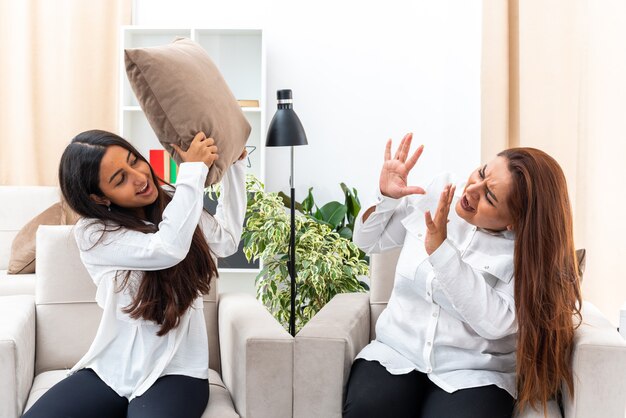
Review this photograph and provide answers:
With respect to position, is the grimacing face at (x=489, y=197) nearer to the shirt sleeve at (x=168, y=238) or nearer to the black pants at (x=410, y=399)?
the black pants at (x=410, y=399)

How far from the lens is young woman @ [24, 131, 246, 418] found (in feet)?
5.97

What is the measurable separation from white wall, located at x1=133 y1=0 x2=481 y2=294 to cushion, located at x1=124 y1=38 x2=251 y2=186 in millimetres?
2489

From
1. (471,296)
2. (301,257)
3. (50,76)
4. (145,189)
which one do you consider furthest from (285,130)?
(50,76)

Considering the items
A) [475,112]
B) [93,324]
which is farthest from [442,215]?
[475,112]

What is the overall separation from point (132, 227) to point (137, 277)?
120mm

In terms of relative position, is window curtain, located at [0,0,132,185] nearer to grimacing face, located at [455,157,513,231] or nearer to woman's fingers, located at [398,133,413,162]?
woman's fingers, located at [398,133,413,162]

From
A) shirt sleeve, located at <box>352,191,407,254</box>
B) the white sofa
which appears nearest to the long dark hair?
shirt sleeve, located at <box>352,191,407,254</box>

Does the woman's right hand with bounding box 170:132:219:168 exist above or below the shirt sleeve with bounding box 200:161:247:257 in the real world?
above

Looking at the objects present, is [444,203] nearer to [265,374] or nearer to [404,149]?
[404,149]

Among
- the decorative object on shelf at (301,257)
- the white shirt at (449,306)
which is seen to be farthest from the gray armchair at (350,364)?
the decorative object on shelf at (301,257)

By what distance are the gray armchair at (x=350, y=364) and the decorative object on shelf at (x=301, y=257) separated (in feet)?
3.71

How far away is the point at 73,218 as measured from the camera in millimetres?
3537

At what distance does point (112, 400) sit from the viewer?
181 cm

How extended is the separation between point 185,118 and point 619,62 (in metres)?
1.48
